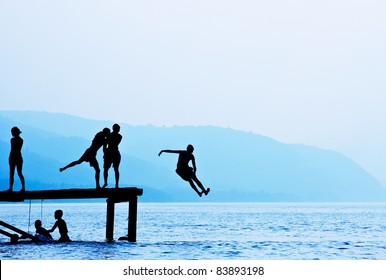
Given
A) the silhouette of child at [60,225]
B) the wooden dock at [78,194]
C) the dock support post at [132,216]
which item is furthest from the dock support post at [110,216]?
the silhouette of child at [60,225]

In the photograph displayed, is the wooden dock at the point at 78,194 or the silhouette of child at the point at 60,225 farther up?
the wooden dock at the point at 78,194

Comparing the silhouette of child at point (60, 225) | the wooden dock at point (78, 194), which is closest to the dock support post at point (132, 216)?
the wooden dock at point (78, 194)

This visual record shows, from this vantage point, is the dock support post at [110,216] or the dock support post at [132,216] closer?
the dock support post at [132,216]

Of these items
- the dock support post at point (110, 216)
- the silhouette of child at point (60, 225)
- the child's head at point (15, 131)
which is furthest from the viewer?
the dock support post at point (110, 216)

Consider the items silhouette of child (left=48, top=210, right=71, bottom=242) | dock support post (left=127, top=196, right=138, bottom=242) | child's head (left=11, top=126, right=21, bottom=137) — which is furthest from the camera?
dock support post (left=127, top=196, right=138, bottom=242)

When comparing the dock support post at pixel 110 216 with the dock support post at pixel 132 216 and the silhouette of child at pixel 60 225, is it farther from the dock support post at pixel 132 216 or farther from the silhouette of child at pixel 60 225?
the silhouette of child at pixel 60 225

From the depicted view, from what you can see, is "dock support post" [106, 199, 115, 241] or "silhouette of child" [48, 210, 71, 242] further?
"dock support post" [106, 199, 115, 241]

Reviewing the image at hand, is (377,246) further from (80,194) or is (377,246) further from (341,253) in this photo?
(80,194)

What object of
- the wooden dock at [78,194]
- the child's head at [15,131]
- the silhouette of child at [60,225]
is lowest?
the silhouette of child at [60,225]

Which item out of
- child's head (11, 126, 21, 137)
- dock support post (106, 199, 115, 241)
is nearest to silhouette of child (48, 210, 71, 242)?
dock support post (106, 199, 115, 241)

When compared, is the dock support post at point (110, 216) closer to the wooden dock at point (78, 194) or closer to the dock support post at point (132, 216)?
the wooden dock at point (78, 194)

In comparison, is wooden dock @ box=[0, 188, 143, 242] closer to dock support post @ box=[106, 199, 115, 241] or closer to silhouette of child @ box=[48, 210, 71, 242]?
dock support post @ box=[106, 199, 115, 241]

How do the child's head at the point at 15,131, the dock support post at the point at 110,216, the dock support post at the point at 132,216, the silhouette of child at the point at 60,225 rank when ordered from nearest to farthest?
the child's head at the point at 15,131
the silhouette of child at the point at 60,225
the dock support post at the point at 132,216
the dock support post at the point at 110,216
